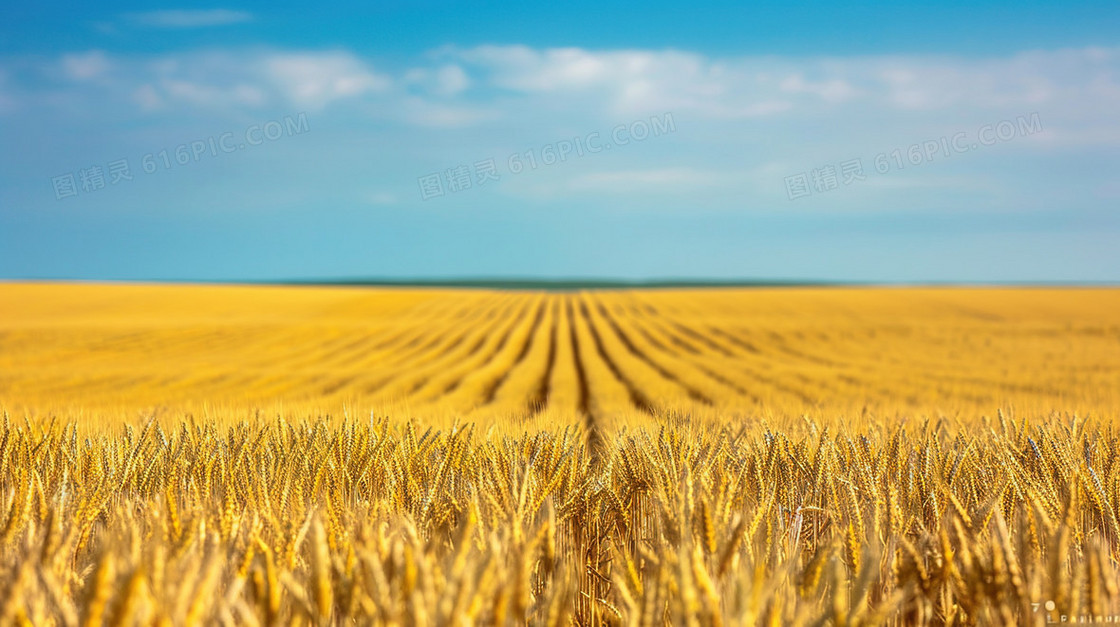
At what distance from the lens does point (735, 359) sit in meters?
15.9

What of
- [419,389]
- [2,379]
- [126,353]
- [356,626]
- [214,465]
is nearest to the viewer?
[356,626]

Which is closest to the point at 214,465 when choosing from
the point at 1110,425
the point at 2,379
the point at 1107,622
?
the point at 1107,622

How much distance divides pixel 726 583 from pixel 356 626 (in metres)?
0.88

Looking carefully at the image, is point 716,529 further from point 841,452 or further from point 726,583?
point 841,452

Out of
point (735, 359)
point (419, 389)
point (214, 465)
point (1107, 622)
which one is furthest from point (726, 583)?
point (735, 359)

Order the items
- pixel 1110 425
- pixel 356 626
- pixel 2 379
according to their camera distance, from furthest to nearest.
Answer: pixel 2 379, pixel 1110 425, pixel 356 626

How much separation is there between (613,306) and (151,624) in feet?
122

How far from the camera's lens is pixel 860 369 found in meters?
14.2

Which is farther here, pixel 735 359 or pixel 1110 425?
→ pixel 735 359

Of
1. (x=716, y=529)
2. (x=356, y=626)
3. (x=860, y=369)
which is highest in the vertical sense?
(x=716, y=529)

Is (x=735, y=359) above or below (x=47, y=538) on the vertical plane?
below

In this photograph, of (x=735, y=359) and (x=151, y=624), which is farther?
(x=735, y=359)

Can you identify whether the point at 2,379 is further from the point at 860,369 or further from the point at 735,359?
the point at 860,369

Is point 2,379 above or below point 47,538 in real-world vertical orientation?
below
